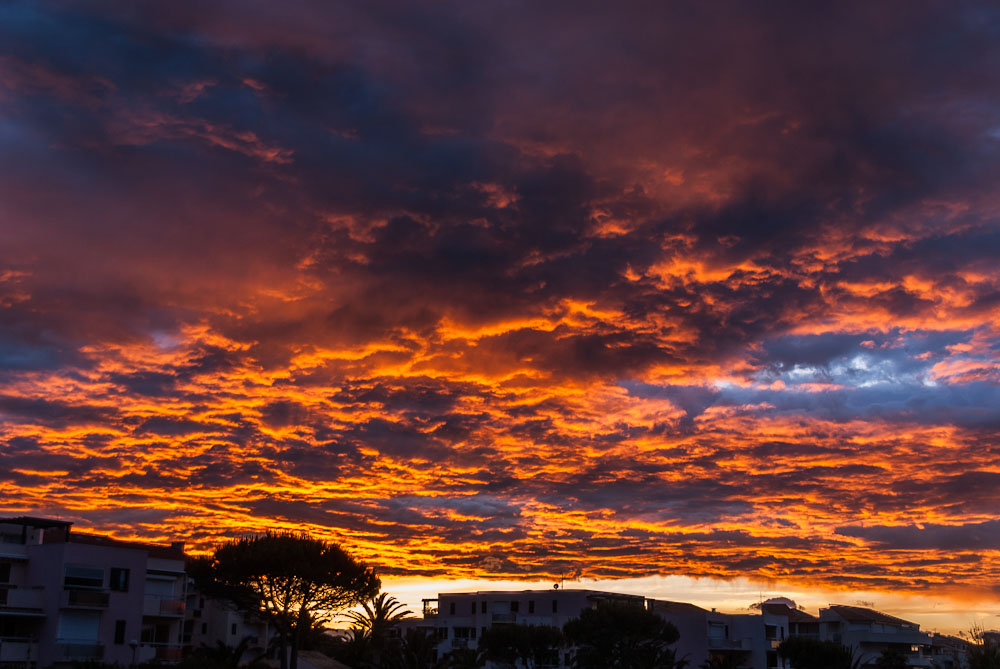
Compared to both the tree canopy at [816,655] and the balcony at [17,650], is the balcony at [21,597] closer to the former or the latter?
the balcony at [17,650]

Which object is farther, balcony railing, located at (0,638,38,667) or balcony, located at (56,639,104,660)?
balcony, located at (56,639,104,660)

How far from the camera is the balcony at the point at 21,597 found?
225 feet

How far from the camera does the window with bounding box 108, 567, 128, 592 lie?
245ft

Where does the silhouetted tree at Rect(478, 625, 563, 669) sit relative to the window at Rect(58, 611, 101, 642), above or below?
below

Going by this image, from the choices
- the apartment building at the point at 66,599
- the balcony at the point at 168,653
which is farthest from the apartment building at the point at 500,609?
the apartment building at the point at 66,599

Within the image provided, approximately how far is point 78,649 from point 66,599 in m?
3.85

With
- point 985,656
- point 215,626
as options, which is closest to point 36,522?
point 215,626

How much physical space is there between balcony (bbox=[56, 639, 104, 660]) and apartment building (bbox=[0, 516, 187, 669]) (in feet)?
→ 0.24

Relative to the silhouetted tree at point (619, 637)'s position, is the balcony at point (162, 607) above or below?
above

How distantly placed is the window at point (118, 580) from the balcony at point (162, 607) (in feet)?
17.4

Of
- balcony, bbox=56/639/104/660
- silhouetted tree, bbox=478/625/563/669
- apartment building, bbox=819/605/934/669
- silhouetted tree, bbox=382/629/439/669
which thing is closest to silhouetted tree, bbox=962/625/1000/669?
silhouetted tree, bbox=382/629/439/669

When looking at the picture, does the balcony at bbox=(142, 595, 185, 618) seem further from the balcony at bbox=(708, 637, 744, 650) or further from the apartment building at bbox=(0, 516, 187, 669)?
the balcony at bbox=(708, 637, 744, 650)

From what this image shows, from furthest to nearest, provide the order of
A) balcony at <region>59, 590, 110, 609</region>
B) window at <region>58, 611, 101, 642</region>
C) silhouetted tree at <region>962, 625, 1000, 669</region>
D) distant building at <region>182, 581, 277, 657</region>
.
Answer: distant building at <region>182, 581, 277, 657</region>, balcony at <region>59, 590, 110, 609</region>, window at <region>58, 611, 101, 642</region>, silhouetted tree at <region>962, 625, 1000, 669</region>

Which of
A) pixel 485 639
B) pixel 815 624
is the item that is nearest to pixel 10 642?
pixel 485 639
